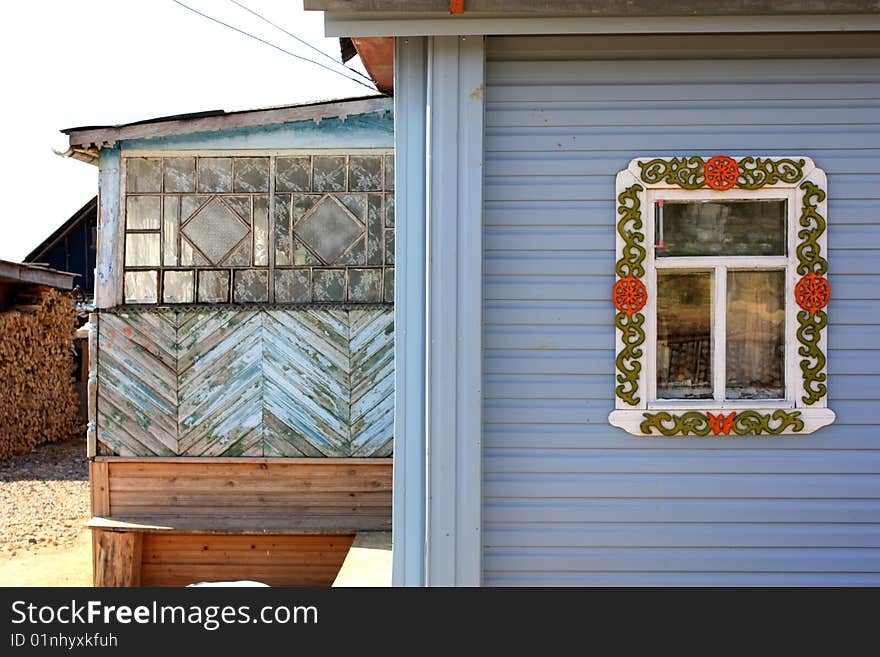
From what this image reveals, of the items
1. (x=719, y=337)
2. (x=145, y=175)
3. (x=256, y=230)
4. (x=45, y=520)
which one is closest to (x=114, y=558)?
(x=256, y=230)

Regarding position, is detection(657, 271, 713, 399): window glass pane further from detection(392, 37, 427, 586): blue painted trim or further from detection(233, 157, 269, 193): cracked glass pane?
detection(233, 157, 269, 193): cracked glass pane

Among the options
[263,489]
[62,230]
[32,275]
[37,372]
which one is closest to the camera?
[263,489]

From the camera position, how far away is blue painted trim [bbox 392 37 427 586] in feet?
12.6

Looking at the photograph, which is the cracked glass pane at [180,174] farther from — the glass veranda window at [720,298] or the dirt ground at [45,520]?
the glass veranda window at [720,298]

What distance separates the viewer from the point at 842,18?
3736 millimetres

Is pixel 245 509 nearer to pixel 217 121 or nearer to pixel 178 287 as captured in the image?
pixel 178 287

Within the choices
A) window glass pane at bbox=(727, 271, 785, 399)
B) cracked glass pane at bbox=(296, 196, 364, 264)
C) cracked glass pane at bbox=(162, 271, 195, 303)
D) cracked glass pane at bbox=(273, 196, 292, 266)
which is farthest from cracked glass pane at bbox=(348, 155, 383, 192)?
window glass pane at bbox=(727, 271, 785, 399)

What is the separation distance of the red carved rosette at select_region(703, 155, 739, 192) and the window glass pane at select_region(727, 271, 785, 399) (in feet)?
1.43

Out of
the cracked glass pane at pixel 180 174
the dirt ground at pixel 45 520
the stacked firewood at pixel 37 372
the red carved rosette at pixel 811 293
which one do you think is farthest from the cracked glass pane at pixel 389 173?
the stacked firewood at pixel 37 372

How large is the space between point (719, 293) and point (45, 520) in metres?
9.49

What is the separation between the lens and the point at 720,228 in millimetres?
3889
